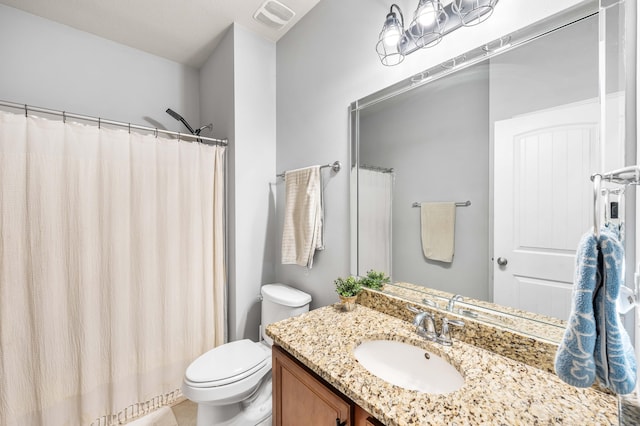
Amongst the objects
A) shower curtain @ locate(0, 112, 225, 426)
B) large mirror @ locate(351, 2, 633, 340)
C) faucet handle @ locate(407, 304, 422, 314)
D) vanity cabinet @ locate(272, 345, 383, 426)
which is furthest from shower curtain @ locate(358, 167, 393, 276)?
shower curtain @ locate(0, 112, 225, 426)

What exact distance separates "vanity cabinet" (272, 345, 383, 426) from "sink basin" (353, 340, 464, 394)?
0.62 feet

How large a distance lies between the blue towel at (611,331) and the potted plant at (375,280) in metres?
0.86

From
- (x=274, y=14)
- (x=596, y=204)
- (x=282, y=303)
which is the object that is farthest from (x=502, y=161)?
(x=274, y=14)

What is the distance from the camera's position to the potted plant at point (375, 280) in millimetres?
1313

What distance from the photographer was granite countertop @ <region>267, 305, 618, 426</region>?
0.62m

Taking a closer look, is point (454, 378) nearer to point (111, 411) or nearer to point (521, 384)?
point (521, 384)

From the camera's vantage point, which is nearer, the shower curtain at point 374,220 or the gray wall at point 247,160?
the shower curtain at point 374,220

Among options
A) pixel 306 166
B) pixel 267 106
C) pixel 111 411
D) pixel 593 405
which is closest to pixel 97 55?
pixel 267 106

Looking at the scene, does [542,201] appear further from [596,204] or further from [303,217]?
[303,217]

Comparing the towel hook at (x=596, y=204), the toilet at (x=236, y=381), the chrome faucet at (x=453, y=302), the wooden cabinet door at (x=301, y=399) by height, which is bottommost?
the toilet at (x=236, y=381)

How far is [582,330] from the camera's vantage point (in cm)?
46

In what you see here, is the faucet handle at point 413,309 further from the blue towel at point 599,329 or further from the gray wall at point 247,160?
the gray wall at point 247,160

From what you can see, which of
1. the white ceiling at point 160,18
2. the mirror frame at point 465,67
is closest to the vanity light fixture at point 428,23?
the mirror frame at point 465,67

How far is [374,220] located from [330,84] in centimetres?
86
